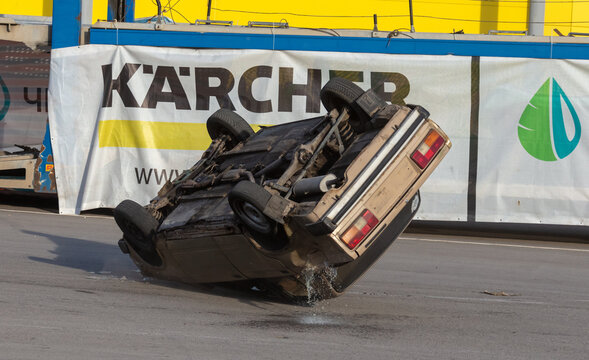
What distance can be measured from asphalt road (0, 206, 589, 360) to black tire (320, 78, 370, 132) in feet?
4.94

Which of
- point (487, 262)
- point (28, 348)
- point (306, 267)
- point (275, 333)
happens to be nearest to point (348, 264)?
point (306, 267)

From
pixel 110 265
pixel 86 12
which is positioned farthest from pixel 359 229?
pixel 86 12

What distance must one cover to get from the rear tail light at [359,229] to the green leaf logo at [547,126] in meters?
7.86

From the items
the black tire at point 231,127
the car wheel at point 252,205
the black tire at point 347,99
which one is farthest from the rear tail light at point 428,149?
the black tire at point 231,127

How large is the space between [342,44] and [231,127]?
5.90 meters

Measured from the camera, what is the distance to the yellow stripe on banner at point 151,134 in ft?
45.6

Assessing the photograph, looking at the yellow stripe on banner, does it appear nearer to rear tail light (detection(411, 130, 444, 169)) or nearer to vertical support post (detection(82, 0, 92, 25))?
vertical support post (detection(82, 0, 92, 25))

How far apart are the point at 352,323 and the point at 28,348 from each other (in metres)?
2.40

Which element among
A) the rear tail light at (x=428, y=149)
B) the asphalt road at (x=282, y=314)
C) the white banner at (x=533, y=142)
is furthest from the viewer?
the white banner at (x=533, y=142)

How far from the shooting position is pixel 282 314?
22.0ft

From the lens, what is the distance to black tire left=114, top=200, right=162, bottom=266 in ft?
24.2

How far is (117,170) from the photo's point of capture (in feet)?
45.8

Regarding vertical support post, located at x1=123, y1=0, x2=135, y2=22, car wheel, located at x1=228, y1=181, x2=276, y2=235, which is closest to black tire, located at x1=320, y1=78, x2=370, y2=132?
car wheel, located at x1=228, y1=181, x2=276, y2=235

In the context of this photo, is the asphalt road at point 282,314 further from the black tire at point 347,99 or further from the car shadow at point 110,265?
the black tire at point 347,99
